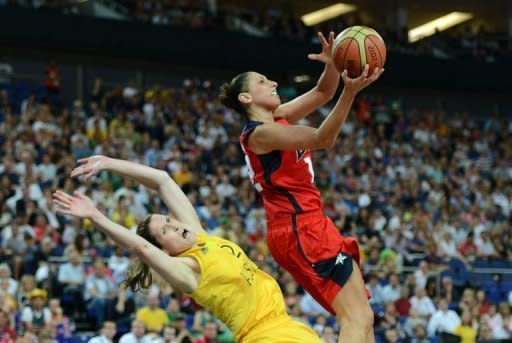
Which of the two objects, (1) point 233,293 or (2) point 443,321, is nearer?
(1) point 233,293

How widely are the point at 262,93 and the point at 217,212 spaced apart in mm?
11296

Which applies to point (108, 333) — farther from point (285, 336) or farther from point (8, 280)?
point (285, 336)

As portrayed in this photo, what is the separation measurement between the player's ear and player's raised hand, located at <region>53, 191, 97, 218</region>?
185 centimetres

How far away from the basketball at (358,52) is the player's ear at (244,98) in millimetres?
764

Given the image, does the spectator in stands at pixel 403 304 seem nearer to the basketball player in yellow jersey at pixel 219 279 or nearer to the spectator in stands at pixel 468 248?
the spectator in stands at pixel 468 248

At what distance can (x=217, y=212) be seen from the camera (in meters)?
19.1

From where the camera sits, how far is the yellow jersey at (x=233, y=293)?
702 centimetres

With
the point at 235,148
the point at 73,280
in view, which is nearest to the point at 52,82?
the point at 235,148

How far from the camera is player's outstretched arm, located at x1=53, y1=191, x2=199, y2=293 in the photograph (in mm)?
6426

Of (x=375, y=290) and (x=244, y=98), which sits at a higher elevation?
(x=244, y=98)

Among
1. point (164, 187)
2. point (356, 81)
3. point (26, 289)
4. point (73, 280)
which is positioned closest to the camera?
point (356, 81)

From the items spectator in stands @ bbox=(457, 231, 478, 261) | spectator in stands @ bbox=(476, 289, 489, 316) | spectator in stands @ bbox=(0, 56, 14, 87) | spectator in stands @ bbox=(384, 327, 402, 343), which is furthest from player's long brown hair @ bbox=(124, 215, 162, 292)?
spectator in stands @ bbox=(0, 56, 14, 87)

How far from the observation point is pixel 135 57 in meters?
28.2

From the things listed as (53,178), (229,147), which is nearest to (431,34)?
(229,147)
